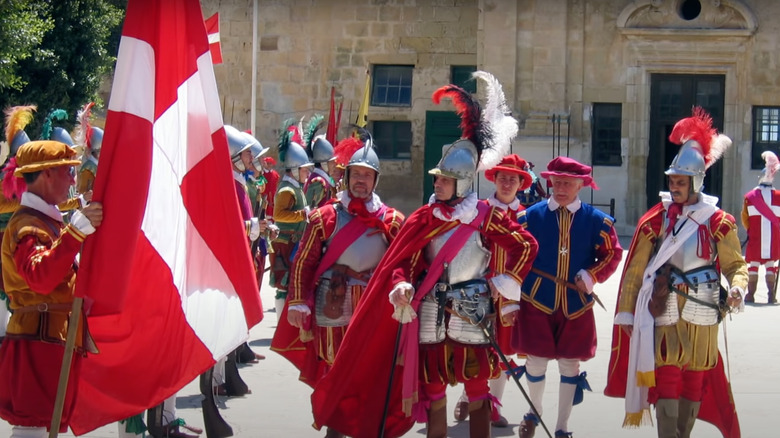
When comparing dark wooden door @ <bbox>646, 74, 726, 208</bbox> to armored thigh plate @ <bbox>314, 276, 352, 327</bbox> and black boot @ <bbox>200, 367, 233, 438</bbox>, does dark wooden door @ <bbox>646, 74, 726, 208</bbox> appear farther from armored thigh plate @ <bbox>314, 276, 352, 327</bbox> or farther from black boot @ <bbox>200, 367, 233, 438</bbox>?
armored thigh plate @ <bbox>314, 276, 352, 327</bbox>

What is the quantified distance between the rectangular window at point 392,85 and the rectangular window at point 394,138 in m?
0.50

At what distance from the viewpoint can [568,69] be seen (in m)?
25.8

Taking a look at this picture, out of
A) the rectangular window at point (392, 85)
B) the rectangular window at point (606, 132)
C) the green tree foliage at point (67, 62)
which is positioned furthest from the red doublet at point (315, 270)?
the rectangular window at point (392, 85)

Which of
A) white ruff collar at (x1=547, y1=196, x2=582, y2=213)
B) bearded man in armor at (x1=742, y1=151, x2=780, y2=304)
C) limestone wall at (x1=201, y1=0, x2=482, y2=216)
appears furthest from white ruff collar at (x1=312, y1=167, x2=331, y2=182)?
limestone wall at (x1=201, y1=0, x2=482, y2=216)

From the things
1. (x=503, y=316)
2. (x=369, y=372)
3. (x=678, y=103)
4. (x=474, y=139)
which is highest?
(x=678, y=103)

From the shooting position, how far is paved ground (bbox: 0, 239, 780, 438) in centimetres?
837

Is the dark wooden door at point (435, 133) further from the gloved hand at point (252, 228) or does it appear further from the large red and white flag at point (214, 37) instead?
the gloved hand at point (252, 228)

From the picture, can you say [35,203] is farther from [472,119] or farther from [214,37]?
[214,37]

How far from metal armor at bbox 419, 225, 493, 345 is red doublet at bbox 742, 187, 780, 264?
976cm

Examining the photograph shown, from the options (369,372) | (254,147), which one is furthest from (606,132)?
(369,372)

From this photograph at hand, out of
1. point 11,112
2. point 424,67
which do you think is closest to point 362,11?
point 424,67

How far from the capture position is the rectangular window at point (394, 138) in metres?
27.4

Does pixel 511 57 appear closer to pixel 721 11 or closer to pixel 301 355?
pixel 721 11

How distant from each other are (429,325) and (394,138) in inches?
816
